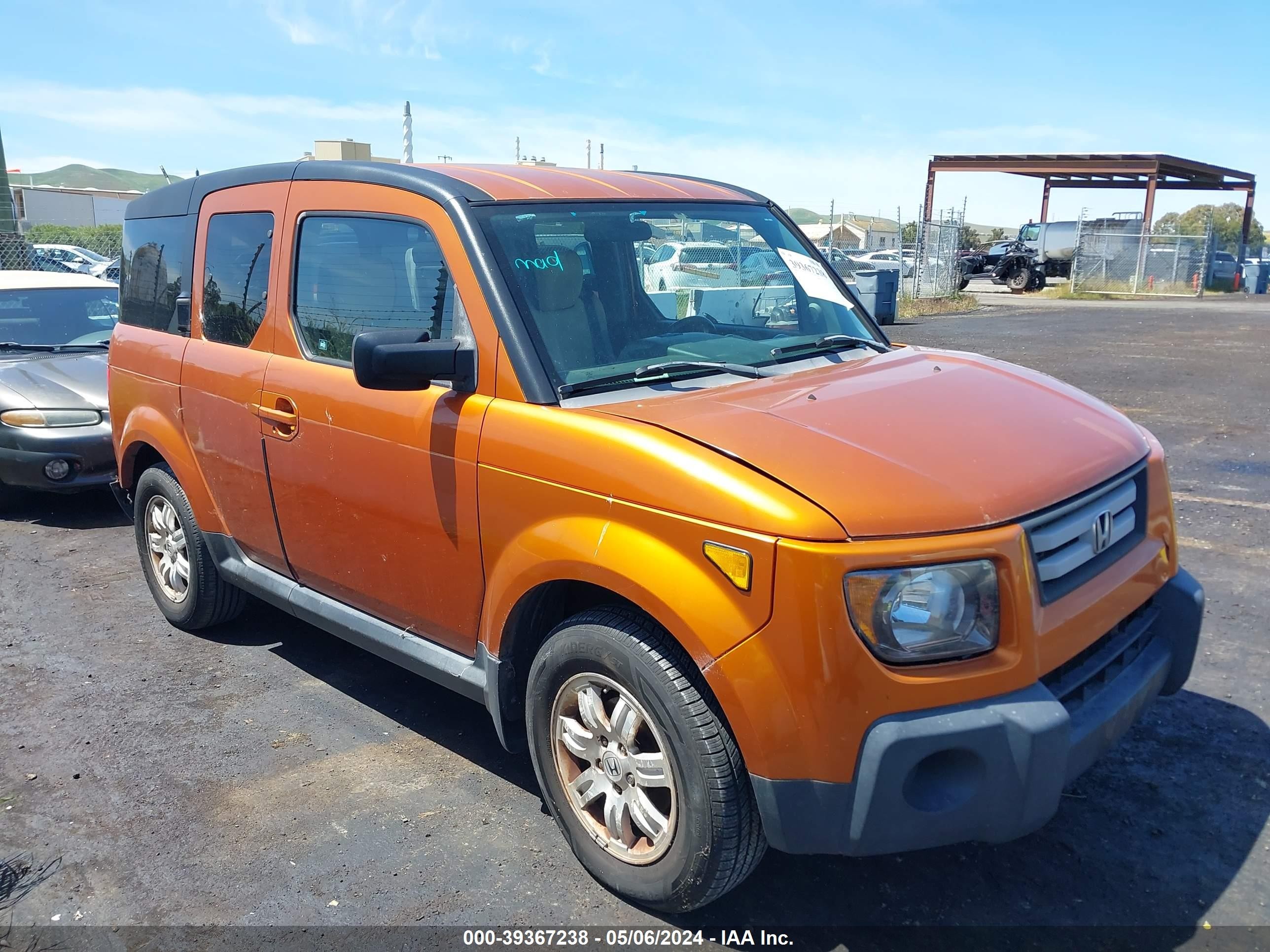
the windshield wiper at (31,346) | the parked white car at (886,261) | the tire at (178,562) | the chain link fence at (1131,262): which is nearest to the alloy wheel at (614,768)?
the tire at (178,562)

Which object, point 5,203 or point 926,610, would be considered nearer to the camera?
point 926,610

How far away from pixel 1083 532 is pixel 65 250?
128 ft

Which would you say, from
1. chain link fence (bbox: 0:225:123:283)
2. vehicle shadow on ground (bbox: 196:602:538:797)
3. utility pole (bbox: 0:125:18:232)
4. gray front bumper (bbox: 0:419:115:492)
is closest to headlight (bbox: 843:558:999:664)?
vehicle shadow on ground (bbox: 196:602:538:797)

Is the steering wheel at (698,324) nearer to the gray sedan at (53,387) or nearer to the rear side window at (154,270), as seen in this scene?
the rear side window at (154,270)

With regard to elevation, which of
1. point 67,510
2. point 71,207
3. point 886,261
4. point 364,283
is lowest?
point 67,510

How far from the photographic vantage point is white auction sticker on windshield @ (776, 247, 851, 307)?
4.03 meters

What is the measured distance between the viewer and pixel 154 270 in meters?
4.84

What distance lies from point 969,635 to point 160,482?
3871 millimetres

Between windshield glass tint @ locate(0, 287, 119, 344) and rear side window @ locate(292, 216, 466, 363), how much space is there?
195 inches

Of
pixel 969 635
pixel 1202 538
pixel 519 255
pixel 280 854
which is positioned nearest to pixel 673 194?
pixel 519 255

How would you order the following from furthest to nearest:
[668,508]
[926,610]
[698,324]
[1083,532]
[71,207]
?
[71,207], [698,324], [1083,532], [668,508], [926,610]

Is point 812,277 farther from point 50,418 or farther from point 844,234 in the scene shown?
point 844,234

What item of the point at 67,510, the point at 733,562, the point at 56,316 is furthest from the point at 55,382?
the point at 733,562

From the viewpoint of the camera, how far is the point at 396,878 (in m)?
3.04
